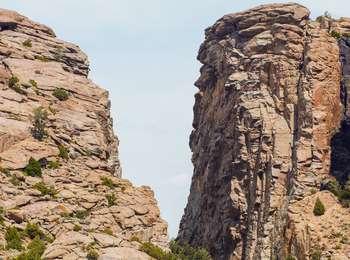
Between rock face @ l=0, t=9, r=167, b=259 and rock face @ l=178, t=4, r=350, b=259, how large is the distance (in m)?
29.8

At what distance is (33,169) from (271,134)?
58135 millimetres

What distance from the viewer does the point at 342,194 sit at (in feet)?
404

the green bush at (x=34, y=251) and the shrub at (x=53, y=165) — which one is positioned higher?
the shrub at (x=53, y=165)

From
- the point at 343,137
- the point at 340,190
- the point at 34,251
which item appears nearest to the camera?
the point at 34,251

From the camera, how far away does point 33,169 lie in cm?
8356

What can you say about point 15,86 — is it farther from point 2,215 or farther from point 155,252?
point 155,252

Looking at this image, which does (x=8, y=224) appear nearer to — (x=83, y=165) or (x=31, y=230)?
(x=31, y=230)

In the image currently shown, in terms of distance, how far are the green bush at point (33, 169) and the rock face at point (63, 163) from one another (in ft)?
1.01

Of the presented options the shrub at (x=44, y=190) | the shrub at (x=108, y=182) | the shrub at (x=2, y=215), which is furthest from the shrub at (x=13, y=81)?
the shrub at (x=2, y=215)

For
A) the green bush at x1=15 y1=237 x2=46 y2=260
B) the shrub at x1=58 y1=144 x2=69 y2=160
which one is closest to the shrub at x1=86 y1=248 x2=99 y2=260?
the green bush at x1=15 y1=237 x2=46 y2=260

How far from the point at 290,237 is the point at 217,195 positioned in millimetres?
26217

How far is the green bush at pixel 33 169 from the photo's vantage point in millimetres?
83500

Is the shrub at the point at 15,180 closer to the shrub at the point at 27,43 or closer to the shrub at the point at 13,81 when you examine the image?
the shrub at the point at 13,81

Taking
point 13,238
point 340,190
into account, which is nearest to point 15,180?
point 13,238
